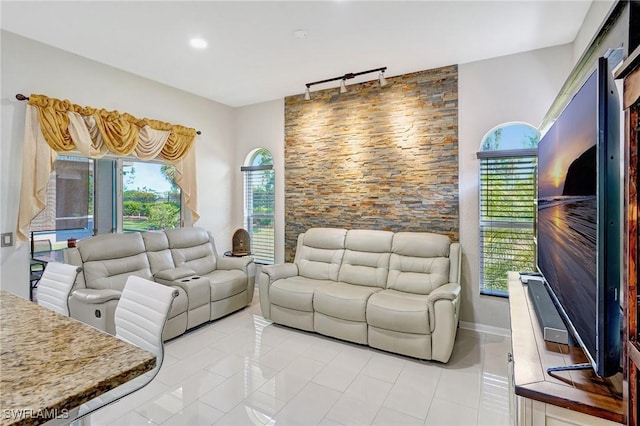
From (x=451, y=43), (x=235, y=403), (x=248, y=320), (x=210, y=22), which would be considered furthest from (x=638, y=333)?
(x=248, y=320)

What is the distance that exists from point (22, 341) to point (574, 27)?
4.16 metres

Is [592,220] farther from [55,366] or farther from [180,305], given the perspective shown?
[180,305]

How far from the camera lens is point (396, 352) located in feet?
9.69

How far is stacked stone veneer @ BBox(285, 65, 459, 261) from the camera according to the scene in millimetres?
3656

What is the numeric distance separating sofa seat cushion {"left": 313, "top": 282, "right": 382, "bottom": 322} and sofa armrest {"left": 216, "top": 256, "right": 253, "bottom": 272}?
1241 mm

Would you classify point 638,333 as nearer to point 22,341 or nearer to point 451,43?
point 22,341

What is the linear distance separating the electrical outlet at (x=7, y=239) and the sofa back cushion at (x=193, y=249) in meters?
1.46

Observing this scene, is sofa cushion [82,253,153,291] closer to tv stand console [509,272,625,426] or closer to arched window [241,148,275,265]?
arched window [241,148,275,265]

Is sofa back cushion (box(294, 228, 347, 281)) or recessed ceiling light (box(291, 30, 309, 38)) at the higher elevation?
recessed ceiling light (box(291, 30, 309, 38))

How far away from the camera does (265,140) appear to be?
4.94m

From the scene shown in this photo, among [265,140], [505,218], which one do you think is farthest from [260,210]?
[505,218]

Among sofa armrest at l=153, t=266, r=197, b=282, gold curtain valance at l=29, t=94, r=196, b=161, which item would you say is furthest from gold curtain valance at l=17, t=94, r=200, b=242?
sofa armrest at l=153, t=266, r=197, b=282

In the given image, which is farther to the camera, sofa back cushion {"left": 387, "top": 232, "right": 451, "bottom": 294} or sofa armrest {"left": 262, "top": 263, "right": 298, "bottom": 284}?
sofa armrest {"left": 262, "top": 263, "right": 298, "bottom": 284}

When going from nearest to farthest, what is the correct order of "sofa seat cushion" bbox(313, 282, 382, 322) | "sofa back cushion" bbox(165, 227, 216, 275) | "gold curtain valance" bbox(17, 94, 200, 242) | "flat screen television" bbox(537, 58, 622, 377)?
"flat screen television" bbox(537, 58, 622, 377) < "gold curtain valance" bbox(17, 94, 200, 242) < "sofa seat cushion" bbox(313, 282, 382, 322) < "sofa back cushion" bbox(165, 227, 216, 275)
